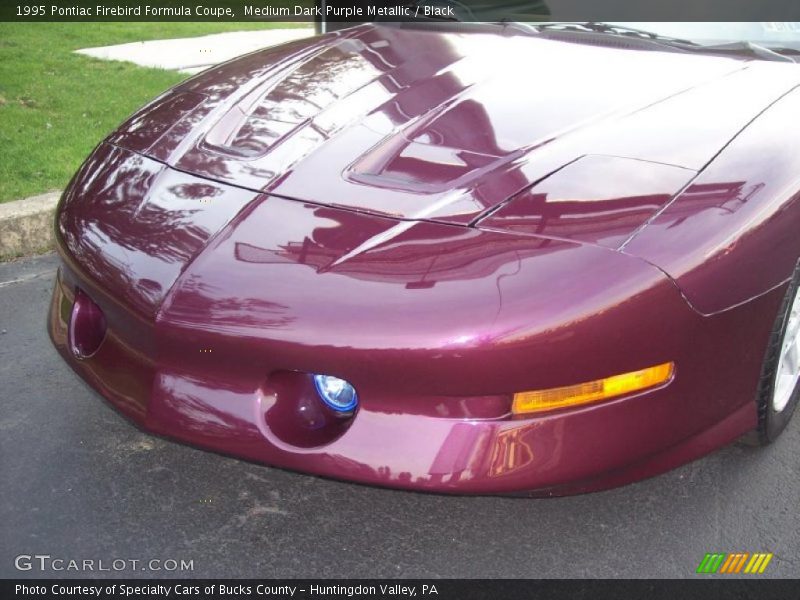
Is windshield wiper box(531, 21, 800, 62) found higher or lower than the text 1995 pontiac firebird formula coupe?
higher

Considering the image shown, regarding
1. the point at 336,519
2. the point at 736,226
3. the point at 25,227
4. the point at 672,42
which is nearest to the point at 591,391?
the point at 736,226

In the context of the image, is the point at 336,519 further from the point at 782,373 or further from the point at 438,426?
the point at 782,373

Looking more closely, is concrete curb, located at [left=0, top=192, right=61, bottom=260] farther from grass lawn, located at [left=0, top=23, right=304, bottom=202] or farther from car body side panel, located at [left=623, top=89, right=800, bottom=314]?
car body side panel, located at [left=623, top=89, right=800, bottom=314]

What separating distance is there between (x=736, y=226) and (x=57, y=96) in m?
5.05

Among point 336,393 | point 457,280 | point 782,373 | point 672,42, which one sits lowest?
point 782,373

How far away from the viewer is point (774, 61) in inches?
103

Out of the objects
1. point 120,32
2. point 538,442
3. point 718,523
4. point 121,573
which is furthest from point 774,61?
point 120,32

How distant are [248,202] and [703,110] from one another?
1.15 meters

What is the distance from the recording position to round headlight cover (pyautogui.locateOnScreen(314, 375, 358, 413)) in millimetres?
1810

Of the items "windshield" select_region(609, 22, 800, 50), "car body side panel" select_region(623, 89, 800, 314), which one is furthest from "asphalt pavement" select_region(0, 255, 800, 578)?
"windshield" select_region(609, 22, 800, 50)

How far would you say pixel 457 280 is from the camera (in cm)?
173

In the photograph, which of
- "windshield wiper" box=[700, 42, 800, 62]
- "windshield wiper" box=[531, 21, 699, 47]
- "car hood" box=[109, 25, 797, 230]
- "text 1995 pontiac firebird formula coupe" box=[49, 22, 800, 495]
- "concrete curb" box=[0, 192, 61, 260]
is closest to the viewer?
"text 1995 pontiac firebird formula coupe" box=[49, 22, 800, 495]

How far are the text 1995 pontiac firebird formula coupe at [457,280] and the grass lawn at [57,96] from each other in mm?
2208

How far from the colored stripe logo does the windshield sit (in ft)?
5.18
